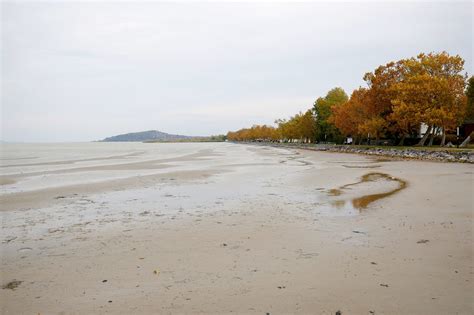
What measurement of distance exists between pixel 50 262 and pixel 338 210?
7893mm

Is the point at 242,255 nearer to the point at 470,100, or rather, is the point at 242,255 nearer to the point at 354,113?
the point at 470,100

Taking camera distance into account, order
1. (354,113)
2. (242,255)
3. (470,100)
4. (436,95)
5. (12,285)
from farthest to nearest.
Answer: (354,113)
(470,100)
(436,95)
(242,255)
(12,285)

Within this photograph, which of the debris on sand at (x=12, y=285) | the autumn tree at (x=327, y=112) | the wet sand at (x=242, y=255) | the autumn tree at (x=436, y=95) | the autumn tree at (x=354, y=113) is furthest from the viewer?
the autumn tree at (x=327, y=112)

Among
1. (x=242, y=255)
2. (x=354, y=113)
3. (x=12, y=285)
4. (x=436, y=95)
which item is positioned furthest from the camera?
(x=354, y=113)

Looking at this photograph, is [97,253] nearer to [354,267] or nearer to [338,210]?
[354,267]

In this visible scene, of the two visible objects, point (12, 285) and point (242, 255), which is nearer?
point (12, 285)

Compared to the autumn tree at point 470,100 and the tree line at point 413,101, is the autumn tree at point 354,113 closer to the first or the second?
the tree line at point 413,101

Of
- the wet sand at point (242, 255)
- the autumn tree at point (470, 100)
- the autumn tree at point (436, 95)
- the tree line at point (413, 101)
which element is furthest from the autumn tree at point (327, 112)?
the wet sand at point (242, 255)

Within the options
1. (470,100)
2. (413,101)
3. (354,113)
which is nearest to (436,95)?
(413,101)

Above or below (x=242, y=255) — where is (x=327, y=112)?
above

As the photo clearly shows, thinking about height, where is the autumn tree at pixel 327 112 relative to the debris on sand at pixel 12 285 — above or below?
above

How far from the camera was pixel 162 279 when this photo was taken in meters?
5.35

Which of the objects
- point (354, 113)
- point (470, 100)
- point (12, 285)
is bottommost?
point (12, 285)

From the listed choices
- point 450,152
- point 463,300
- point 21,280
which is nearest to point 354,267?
point 463,300
